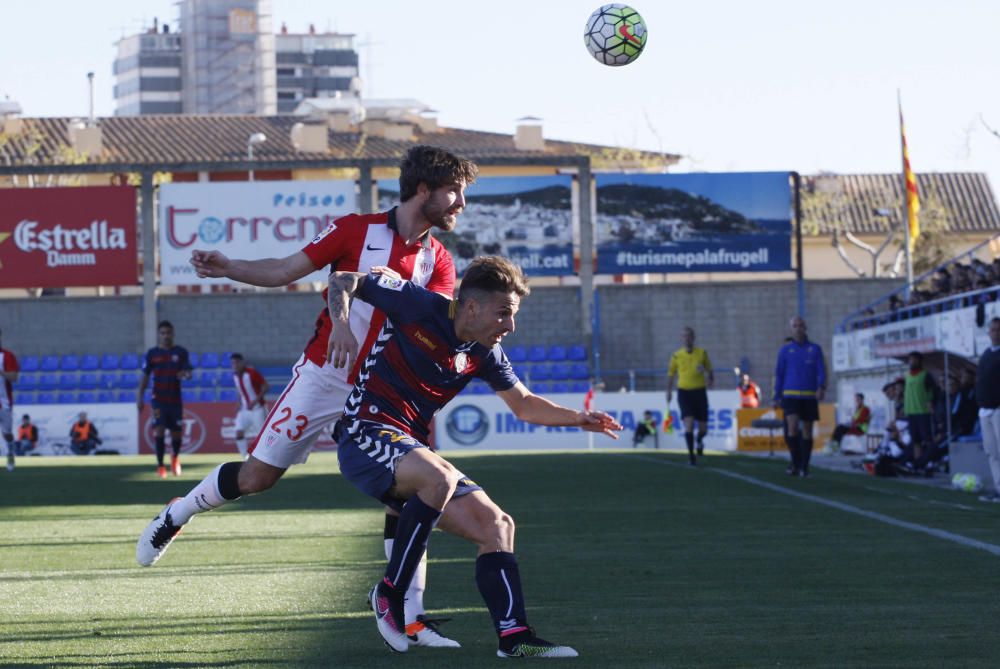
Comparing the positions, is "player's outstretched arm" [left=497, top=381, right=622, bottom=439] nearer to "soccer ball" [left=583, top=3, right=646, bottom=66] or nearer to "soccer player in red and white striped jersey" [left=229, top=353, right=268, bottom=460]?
"soccer ball" [left=583, top=3, right=646, bottom=66]

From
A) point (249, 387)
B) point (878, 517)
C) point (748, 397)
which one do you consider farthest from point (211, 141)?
point (878, 517)

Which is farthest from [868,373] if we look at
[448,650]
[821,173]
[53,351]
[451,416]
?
[821,173]

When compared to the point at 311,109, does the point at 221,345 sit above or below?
below

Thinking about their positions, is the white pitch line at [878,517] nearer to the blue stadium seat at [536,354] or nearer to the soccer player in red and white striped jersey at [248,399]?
the soccer player in red and white striped jersey at [248,399]

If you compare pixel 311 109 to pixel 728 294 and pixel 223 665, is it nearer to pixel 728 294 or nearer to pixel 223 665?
pixel 728 294

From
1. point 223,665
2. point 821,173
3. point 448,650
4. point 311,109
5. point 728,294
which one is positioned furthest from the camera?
point 311,109

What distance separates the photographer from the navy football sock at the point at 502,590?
637cm

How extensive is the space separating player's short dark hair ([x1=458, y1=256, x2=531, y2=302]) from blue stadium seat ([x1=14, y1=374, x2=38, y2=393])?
1588 inches

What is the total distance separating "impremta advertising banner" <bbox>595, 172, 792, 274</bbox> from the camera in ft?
151

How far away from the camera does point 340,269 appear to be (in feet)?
25.3

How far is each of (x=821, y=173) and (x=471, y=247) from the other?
46.6 metres

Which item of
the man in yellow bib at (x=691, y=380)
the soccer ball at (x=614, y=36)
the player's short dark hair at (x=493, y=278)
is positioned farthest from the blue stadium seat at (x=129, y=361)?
the player's short dark hair at (x=493, y=278)

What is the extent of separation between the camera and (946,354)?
21453 mm

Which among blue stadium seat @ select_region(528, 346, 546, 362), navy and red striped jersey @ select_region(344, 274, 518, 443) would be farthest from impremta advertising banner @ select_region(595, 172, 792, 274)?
navy and red striped jersey @ select_region(344, 274, 518, 443)
